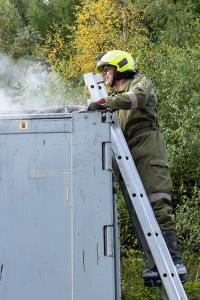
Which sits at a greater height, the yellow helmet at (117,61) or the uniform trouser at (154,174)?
the yellow helmet at (117,61)

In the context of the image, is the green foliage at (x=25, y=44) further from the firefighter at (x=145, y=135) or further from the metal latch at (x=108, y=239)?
the metal latch at (x=108, y=239)

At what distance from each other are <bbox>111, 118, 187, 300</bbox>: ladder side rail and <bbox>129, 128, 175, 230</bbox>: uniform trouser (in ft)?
1.41

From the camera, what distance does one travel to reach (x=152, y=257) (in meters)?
4.30

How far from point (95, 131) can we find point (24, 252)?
2.69 ft

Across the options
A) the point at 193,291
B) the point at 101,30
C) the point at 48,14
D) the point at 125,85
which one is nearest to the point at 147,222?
the point at 125,85

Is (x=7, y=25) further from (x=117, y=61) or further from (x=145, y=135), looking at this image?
(x=145, y=135)

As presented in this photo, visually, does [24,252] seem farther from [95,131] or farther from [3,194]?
[95,131]

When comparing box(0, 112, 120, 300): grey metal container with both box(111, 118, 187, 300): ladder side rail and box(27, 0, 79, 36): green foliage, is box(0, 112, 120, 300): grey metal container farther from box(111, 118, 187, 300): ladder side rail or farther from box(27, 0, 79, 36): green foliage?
box(27, 0, 79, 36): green foliage

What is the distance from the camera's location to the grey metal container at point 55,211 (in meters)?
3.79

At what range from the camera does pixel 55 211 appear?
150 inches

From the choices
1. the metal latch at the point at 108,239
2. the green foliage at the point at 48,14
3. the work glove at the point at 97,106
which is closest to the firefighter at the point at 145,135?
the work glove at the point at 97,106

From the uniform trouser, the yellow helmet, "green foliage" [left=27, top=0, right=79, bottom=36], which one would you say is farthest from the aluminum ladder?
"green foliage" [left=27, top=0, right=79, bottom=36]

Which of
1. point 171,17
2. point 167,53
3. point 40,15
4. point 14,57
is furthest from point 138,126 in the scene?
point 40,15

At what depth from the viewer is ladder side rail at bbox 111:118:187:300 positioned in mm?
4211
